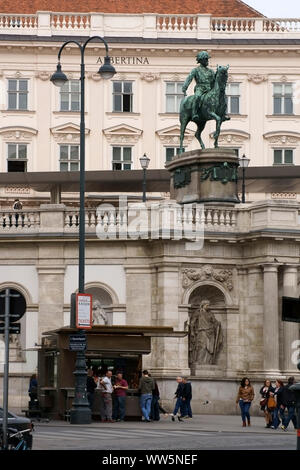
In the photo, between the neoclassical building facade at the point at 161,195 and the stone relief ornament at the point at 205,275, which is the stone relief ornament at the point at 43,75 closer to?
the neoclassical building facade at the point at 161,195

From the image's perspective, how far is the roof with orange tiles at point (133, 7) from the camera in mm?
91500

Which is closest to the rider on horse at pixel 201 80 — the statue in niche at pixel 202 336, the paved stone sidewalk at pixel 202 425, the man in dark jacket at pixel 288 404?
the statue in niche at pixel 202 336

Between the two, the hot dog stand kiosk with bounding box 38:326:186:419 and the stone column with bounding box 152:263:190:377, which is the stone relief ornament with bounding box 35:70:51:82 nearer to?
the stone column with bounding box 152:263:190:377

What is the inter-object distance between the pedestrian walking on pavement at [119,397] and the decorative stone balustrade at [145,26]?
151 ft

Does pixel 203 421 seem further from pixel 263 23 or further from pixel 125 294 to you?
pixel 263 23

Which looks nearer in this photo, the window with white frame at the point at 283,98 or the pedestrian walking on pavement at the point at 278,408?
the pedestrian walking on pavement at the point at 278,408

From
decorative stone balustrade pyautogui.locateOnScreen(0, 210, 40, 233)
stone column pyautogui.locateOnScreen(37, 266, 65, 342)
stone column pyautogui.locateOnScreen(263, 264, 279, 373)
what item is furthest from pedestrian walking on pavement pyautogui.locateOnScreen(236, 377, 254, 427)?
decorative stone balustrade pyautogui.locateOnScreen(0, 210, 40, 233)

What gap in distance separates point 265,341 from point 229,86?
133ft

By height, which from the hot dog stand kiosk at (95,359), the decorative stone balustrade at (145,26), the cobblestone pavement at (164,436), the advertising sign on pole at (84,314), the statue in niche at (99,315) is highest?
the decorative stone balustrade at (145,26)

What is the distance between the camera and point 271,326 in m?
47.7

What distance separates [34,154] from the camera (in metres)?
85.2

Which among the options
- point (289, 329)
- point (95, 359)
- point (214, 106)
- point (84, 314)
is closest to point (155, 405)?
point (95, 359)

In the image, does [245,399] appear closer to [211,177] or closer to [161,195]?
[211,177]

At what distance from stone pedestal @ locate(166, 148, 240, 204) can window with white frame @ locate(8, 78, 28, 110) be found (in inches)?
1423
